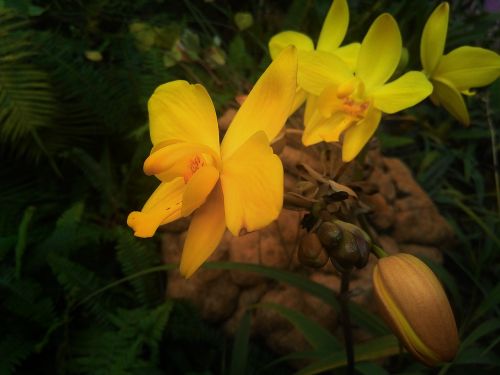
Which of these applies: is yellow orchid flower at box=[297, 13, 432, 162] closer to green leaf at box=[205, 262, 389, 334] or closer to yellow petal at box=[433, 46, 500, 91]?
yellow petal at box=[433, 46, 500, 91]

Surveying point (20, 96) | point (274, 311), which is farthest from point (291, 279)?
point (20, 96)

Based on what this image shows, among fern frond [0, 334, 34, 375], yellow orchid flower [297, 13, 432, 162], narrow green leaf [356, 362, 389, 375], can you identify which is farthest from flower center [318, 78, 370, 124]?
fern frond [0, 334, 34, 375]

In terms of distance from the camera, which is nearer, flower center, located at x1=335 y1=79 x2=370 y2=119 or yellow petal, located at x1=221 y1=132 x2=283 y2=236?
yellow petal, located at x1=221 y1=132 x2=283 y2=236

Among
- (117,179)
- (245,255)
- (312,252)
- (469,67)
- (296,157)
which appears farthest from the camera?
(117,179)

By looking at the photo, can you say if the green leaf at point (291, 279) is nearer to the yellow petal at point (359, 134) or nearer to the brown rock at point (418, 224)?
the yellow petal at point (359, 134)

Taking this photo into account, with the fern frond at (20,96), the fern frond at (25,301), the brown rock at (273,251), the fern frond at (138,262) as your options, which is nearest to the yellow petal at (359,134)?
the brown rock at (273,251)

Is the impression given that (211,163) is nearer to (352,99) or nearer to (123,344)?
(352,99)
